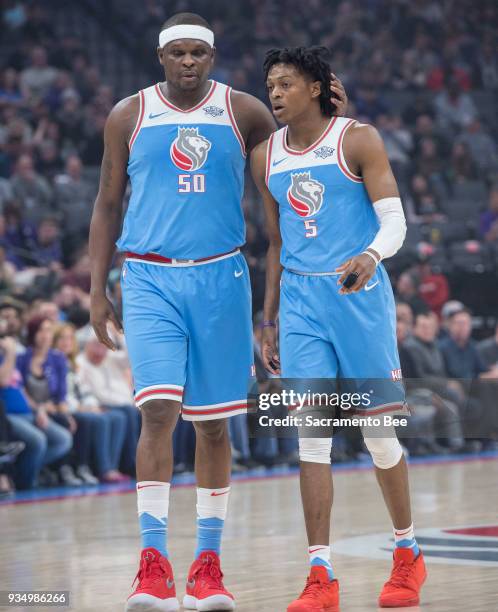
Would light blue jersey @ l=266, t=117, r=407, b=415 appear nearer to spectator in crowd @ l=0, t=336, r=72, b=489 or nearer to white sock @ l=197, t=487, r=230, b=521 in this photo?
white sock @ l=197, t=487, r=230, b=521

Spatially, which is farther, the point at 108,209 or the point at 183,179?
the point at 108,209

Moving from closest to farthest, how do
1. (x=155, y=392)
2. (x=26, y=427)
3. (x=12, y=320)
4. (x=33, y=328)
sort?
(x=155, y=392) < (x=26, y=427) < (x=33, y=328) < (x=12, y=320)

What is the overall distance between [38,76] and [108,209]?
10.3 meters

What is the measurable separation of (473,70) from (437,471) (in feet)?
34.5

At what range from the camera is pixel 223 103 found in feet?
15.7

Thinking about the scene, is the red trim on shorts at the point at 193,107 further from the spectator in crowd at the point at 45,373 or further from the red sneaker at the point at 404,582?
the spectator in crowd at the point at 45,373

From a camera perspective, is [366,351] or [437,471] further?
[437,471]

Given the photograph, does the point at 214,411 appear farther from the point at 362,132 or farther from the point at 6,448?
the point at 6,448

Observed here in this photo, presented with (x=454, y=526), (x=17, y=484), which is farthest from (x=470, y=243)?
(x=454, y=526)

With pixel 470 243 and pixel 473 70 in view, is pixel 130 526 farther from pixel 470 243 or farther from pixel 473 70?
pixel 473 70

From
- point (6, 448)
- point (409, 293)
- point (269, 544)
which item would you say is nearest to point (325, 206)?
point (269, 544)

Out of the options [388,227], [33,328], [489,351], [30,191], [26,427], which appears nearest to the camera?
[388,227]

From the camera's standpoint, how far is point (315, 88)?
4605mm

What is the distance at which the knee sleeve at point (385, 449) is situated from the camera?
4508 millimetres
